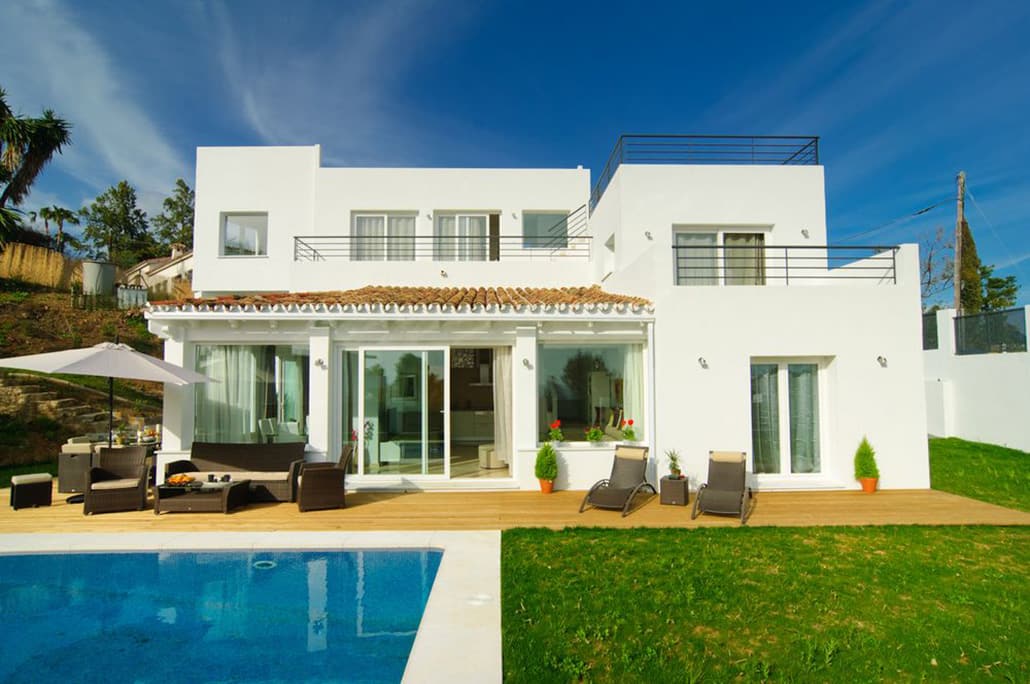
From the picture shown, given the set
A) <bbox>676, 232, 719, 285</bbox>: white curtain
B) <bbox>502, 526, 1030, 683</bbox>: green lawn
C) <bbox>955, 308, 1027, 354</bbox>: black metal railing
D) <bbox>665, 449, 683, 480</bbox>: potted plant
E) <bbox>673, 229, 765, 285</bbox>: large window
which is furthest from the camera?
<bbox>955, 308, 1027, 354</bbox>: black metal railing

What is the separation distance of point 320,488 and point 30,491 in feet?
19.0

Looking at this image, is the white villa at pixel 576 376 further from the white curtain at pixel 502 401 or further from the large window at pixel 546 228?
the large window at pixel 546 228

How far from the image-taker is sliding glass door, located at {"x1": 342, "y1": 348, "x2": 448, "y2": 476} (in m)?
13.7

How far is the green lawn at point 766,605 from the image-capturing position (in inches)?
212

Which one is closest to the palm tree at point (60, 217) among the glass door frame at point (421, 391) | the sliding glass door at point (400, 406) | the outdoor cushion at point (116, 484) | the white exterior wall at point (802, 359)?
the outdoor cushion at point (116, 484)

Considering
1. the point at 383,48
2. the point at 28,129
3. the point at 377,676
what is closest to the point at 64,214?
the point at 28,129

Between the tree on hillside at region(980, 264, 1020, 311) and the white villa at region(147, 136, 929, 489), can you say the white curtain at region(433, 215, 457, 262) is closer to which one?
the white villa at region(147, 136, 929, 489)

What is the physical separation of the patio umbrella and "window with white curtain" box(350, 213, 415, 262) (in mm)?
8829

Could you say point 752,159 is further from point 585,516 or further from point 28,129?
point 28,129

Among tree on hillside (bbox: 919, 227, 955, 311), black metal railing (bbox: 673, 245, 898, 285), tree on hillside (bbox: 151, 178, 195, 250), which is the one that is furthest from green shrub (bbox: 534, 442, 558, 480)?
tree on hillside (bbox: 151, 178, 195, 250)

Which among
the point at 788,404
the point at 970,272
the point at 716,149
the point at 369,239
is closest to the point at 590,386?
the point at 788,404

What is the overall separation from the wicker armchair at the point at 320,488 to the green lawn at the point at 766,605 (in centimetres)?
386

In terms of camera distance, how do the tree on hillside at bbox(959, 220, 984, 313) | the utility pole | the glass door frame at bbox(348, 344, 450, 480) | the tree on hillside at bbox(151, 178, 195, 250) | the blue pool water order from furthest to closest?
1. the tree on hillside at bbox(151, 178, 195, 250)
2. the tree on hillside at bbox(959, 220, 984, 313)
3. the utility pole
4. the glass door frame at bbox(348, 344, 450, 480)
5. the blue pool water

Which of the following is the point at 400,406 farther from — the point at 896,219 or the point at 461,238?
the point at 896,219
